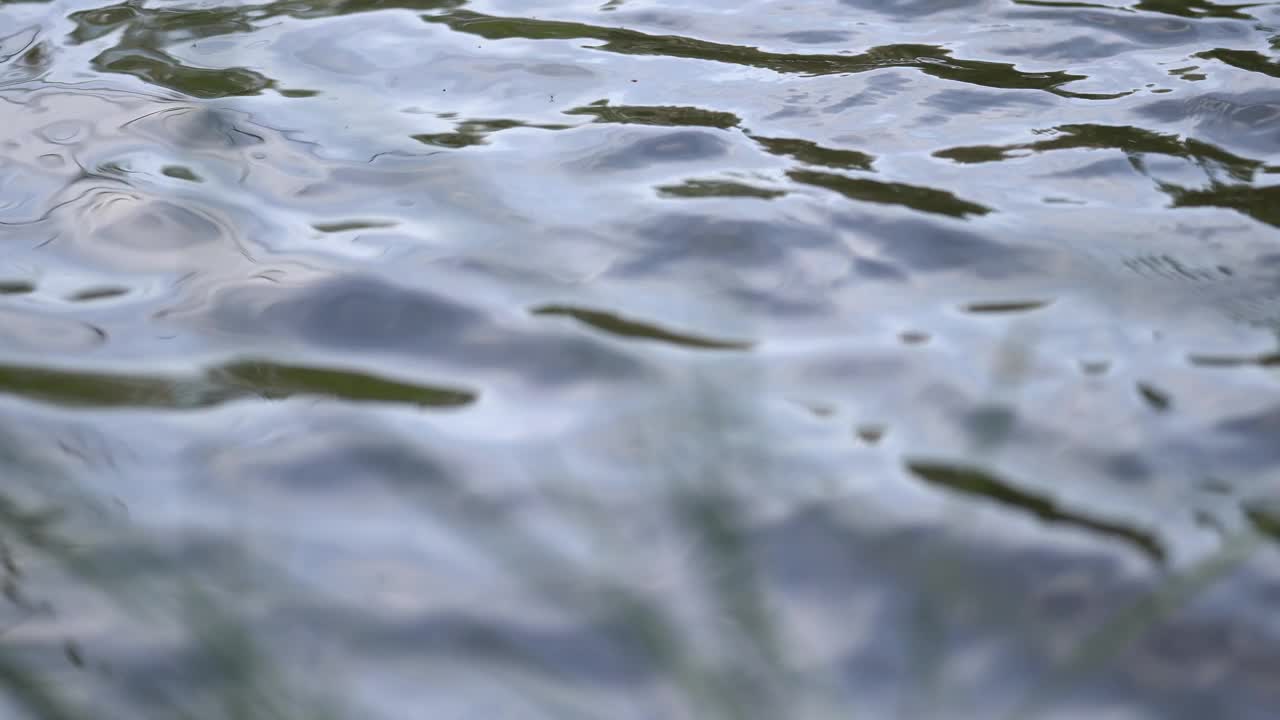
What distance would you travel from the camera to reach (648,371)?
5.18 ft

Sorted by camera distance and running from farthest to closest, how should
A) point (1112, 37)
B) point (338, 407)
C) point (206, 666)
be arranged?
point (1112, 37), point (338, 407), point (206, 666)

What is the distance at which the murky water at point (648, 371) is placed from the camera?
110 centimetres

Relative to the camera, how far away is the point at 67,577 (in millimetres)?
1210

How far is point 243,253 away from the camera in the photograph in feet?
6.15

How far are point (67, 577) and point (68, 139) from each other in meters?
1.29

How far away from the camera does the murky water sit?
3.62 feet

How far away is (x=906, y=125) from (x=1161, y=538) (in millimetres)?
1187

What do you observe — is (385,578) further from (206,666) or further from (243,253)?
(243,253)

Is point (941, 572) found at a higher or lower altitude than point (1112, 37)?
lower

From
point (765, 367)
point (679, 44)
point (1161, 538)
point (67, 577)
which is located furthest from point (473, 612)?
point (679, 44)

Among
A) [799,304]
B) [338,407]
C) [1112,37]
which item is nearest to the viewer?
[338,407]

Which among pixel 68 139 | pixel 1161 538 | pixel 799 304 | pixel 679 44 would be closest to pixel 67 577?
pixel 799 304

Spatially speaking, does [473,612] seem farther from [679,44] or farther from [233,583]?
[679,44]

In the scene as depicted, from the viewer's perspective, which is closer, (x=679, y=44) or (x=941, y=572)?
(x=941, y=572)
